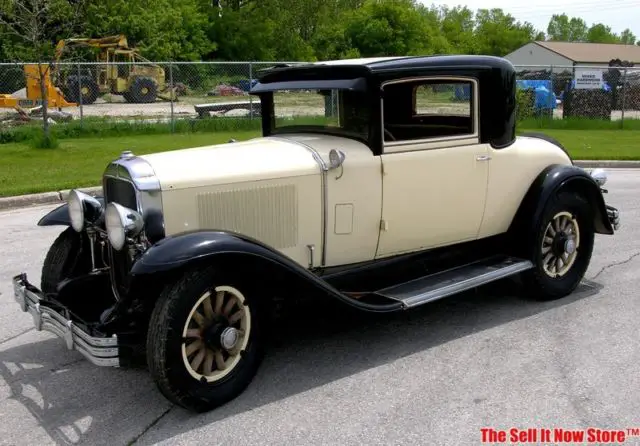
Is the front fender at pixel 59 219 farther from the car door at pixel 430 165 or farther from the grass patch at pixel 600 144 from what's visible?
the grass patch at pixel 600 144

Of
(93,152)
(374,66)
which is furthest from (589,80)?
(374,66)

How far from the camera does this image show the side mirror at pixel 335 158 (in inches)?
168

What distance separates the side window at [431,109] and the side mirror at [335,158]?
1.64ft

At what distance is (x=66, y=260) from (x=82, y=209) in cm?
46

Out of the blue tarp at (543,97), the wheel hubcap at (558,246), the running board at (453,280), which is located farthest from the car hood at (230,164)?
the blue tarp at (543,97)

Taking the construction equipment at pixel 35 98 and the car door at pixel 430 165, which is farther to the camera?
the construction equipment at pixel 35 98

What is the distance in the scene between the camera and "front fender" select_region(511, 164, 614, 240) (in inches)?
205

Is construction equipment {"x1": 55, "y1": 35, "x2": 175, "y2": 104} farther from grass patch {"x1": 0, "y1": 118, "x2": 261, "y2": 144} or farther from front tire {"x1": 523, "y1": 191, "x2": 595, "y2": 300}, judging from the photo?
front tire {"x1": 523, "y1": 191, "x2": 595, "y2": 300}

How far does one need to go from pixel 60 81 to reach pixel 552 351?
22326 mm

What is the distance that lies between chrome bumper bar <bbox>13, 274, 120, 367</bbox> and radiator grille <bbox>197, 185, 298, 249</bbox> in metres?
0.87

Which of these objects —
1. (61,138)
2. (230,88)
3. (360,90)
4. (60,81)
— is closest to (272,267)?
(360,90)

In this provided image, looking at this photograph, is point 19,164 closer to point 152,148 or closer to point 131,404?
point 152,148

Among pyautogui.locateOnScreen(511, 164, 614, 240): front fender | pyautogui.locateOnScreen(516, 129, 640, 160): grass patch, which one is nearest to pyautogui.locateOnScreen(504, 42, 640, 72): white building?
pyautogui.locateOnScreen(516, 129, 640, 160): grass patch

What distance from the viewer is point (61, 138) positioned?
57.1 ft
